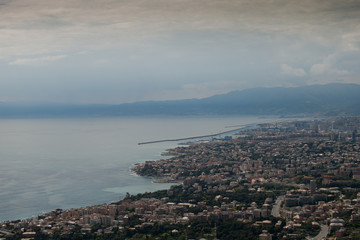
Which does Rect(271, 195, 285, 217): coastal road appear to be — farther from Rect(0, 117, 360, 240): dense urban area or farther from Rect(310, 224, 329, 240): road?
Rect(310, 224, 329, 240): road

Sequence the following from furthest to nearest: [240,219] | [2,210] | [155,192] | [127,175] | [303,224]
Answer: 1. [127,175]
2. [155,192]
3. [2,210]
4. [240,219]
5. [303,224]

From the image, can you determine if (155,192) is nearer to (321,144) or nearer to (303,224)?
(303,224)

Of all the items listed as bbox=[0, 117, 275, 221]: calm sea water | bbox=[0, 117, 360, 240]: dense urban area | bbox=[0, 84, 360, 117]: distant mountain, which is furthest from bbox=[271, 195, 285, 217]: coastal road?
bbox=[0, 84, 360, 117]: distant mountain

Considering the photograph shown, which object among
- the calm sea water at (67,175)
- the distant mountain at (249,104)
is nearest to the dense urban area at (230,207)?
the calm sea water at (67,175)

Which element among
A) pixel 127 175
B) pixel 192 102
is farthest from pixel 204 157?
pixel 192 102

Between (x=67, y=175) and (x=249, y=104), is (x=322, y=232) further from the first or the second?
(x=249, y=104)

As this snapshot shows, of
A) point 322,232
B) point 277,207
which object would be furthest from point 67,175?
point 322,232

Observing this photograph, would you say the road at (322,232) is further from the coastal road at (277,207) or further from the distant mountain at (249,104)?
the distant mountain at (249,104)
